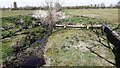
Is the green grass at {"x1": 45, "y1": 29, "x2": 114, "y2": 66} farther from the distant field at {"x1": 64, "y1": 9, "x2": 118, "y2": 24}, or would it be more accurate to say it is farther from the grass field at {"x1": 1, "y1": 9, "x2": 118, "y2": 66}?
the distant field at {"x1": 64, "y1": 9, "x2": 118, "y2": 24}

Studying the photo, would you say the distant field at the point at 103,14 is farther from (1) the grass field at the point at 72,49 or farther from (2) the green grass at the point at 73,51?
(2) the green grass at the point at 73,51

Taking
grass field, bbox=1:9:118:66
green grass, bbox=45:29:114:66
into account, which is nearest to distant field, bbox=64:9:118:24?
grass field, bbox=1:9:118:66

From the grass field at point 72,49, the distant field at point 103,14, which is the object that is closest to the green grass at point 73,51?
the grass field at point 72,49

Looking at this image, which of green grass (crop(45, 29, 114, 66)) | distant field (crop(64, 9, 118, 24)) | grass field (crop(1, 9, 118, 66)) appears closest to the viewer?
green grass (crop(45, 29, 114, 66))

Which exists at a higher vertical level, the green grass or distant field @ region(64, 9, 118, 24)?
distant field @ region(64, 9, 118, 24)

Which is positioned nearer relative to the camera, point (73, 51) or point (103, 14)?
point (73, 51)

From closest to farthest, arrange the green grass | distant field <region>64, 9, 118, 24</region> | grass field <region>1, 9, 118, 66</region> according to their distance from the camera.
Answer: the green grass → grass field <region>1, 9, 118, 66</region> → distant field <region>64, 9, 118, 24</region>

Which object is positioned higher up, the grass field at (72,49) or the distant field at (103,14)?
the distant field at (103,14)

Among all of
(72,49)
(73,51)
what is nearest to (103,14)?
(72,49)

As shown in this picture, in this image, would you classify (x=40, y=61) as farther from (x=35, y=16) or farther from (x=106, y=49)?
(x=35, y=16)

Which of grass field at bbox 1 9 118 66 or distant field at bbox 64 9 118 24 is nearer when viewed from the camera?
grass field at bbox 1 9 118 66

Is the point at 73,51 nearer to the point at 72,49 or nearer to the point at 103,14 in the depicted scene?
the point at 72,49

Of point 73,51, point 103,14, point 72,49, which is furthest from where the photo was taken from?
point 103,14

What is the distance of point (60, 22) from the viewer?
26.5 meters
